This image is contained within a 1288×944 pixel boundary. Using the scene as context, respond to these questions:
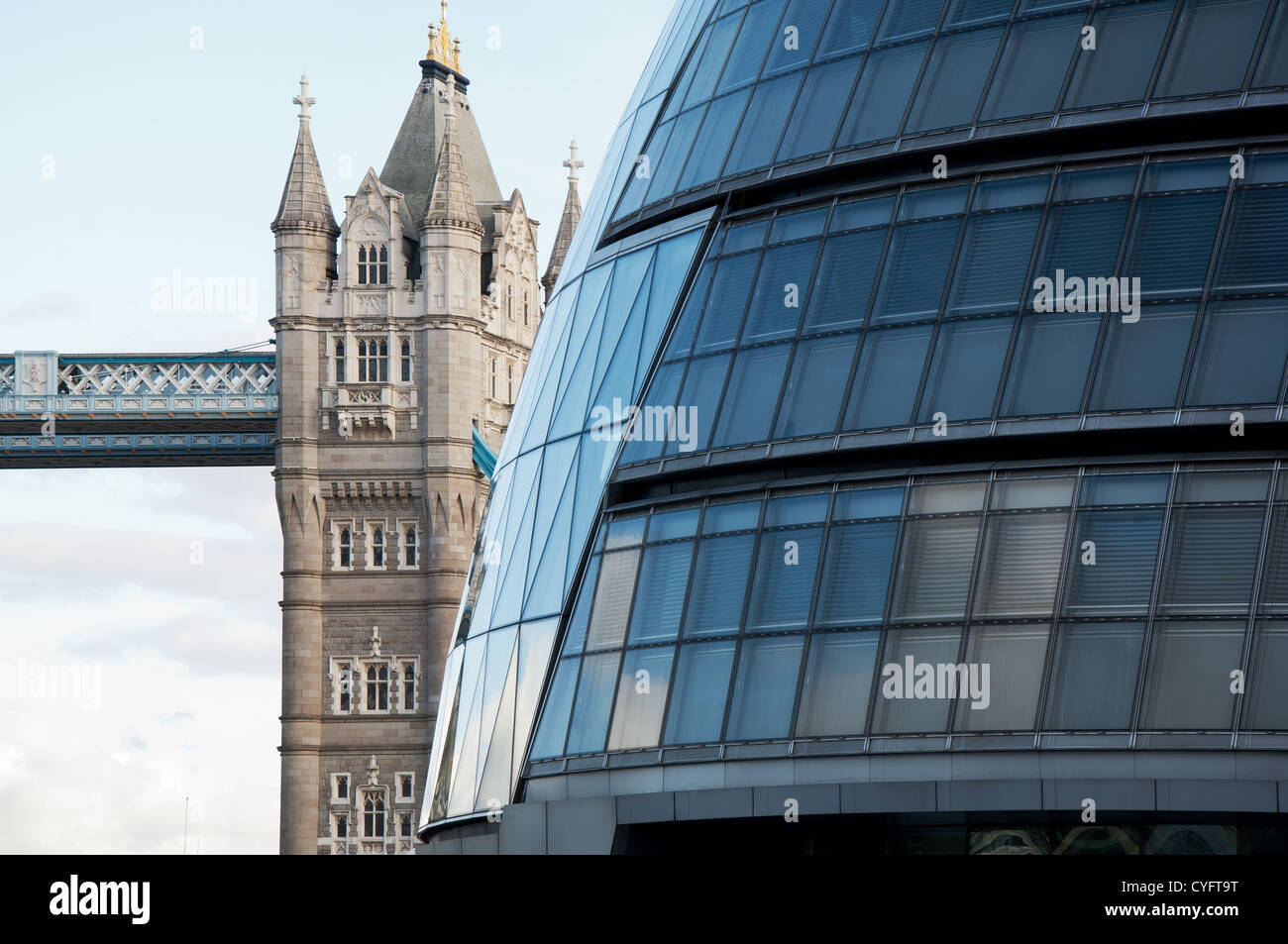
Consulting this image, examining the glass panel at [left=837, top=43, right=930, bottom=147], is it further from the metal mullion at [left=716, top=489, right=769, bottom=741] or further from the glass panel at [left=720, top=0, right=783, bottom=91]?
the metal mullion at [left=716, top=489, right=769, bottom=741]

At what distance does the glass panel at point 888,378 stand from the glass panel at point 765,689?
8.41 ft

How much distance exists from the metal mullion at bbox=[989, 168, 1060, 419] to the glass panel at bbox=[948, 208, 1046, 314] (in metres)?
0.04

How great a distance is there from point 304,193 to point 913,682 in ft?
248

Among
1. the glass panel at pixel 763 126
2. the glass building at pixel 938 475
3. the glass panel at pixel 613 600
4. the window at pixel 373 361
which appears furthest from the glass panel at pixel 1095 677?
the window at pixel 373 361

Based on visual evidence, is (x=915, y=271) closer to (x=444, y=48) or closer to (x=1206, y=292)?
(x=1206, y=292)

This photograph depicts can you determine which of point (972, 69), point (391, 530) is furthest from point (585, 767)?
point (391, 530)

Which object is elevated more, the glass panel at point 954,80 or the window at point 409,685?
the window at point 409,685

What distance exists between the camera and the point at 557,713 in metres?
22.8

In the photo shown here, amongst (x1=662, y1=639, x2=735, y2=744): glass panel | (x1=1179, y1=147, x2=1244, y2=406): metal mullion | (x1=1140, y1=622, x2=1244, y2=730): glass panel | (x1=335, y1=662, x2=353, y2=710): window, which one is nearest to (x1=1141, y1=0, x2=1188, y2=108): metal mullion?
(x1=1179, y1=147, x2=1244, y2=406): metal mullion

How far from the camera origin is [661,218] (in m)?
25.2

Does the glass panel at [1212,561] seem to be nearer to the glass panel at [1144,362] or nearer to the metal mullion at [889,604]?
the glass panel at [1144,362]

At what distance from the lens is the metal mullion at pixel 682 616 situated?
21.2 m

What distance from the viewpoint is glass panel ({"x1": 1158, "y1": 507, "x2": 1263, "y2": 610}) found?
1908 cm

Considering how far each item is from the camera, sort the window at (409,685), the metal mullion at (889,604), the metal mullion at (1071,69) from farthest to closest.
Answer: the window at (409,685)
the metal mullion at (1071,69)
the metal mullion at (889,604)
